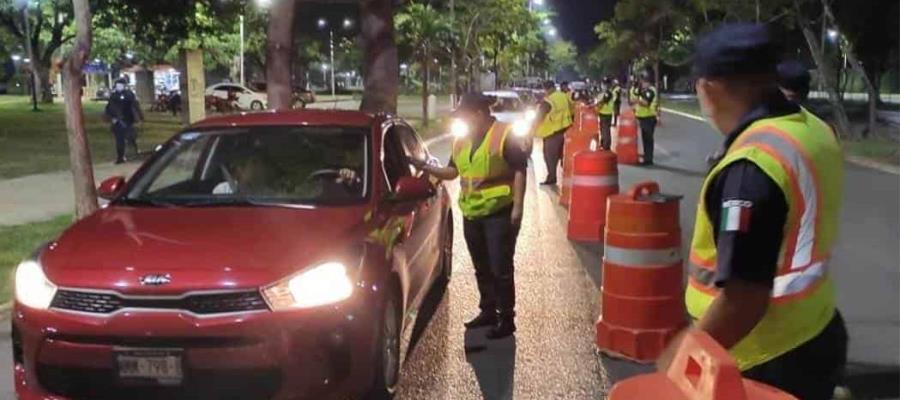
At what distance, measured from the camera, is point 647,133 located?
17.9 m

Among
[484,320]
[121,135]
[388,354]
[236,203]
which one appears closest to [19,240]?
[236,203]

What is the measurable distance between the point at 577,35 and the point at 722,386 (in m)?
130

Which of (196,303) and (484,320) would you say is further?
(484,320)

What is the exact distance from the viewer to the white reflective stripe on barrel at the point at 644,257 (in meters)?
5.55

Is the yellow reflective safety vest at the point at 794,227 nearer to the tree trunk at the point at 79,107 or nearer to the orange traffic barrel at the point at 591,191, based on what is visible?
the orange traffic barrel at the point at 591,191

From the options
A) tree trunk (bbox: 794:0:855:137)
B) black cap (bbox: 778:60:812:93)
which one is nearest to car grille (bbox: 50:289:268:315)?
black cap (bbox: 778:60:812:93)

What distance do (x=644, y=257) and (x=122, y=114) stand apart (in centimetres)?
1507

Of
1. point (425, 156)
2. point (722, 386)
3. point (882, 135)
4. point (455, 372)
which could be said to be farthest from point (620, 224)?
point (882, 135)

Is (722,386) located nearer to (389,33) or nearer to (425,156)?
(425,156)

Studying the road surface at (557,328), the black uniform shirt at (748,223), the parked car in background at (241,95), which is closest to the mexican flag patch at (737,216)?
the black uniform shirt at (748,223)

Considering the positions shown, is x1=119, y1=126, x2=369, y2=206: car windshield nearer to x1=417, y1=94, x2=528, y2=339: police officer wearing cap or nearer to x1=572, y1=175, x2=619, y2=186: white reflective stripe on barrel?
x1=417, y1=94, x2=528, y2=339: police officer wearing cap

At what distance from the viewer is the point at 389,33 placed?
19.0 metres

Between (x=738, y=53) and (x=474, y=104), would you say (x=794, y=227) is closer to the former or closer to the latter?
(x=738, y=53)

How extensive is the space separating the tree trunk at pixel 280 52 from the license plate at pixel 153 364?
983 cm
